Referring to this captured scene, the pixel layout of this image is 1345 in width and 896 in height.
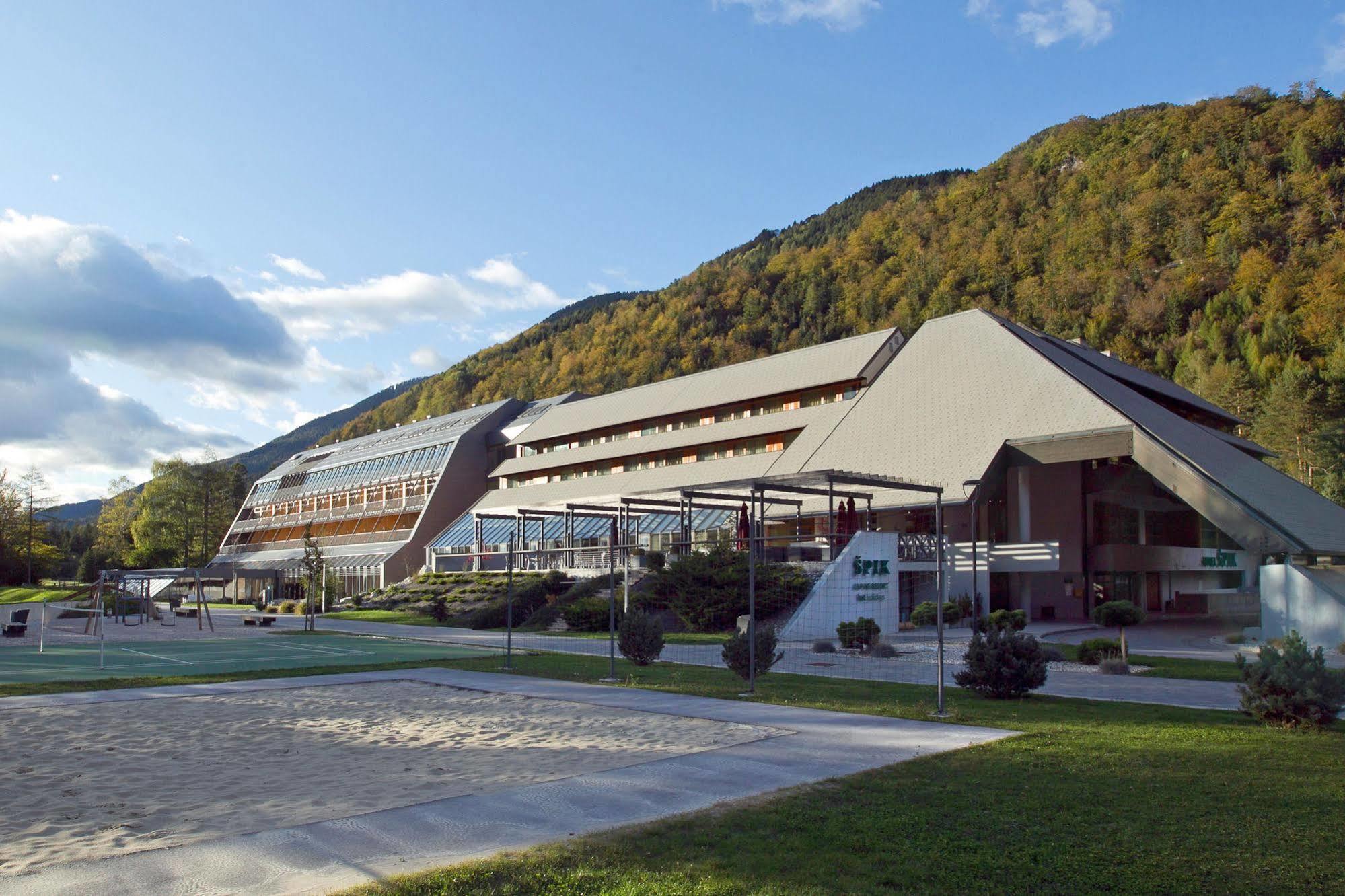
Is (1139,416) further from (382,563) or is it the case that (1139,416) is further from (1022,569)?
(382,563)

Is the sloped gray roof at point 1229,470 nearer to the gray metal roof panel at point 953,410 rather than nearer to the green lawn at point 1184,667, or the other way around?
the gray metal roof panel at point 953,410

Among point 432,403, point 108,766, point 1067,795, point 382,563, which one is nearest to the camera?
point 1067,795

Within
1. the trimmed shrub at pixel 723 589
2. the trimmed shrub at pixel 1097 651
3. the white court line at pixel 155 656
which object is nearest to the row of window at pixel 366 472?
the trimmed shrub at pixel 723 589

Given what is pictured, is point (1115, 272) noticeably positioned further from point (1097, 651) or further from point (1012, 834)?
point (1012, 834)

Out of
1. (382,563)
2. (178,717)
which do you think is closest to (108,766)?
(178,717)

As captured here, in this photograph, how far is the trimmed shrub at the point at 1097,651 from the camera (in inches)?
872

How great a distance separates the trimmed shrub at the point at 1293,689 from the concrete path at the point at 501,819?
12.5ft

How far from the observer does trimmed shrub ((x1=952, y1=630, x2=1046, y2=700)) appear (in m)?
15.3

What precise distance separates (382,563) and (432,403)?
10438 centimetres

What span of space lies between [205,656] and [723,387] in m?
39.8

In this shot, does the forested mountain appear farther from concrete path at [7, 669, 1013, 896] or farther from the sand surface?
the sand surface

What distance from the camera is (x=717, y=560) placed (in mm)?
33094

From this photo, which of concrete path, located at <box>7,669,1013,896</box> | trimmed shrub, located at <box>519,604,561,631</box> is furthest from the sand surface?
trimmed shrub, located at <box>519,604,561,631</box>

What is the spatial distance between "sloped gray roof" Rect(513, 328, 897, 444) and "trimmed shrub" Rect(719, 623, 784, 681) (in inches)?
1440
